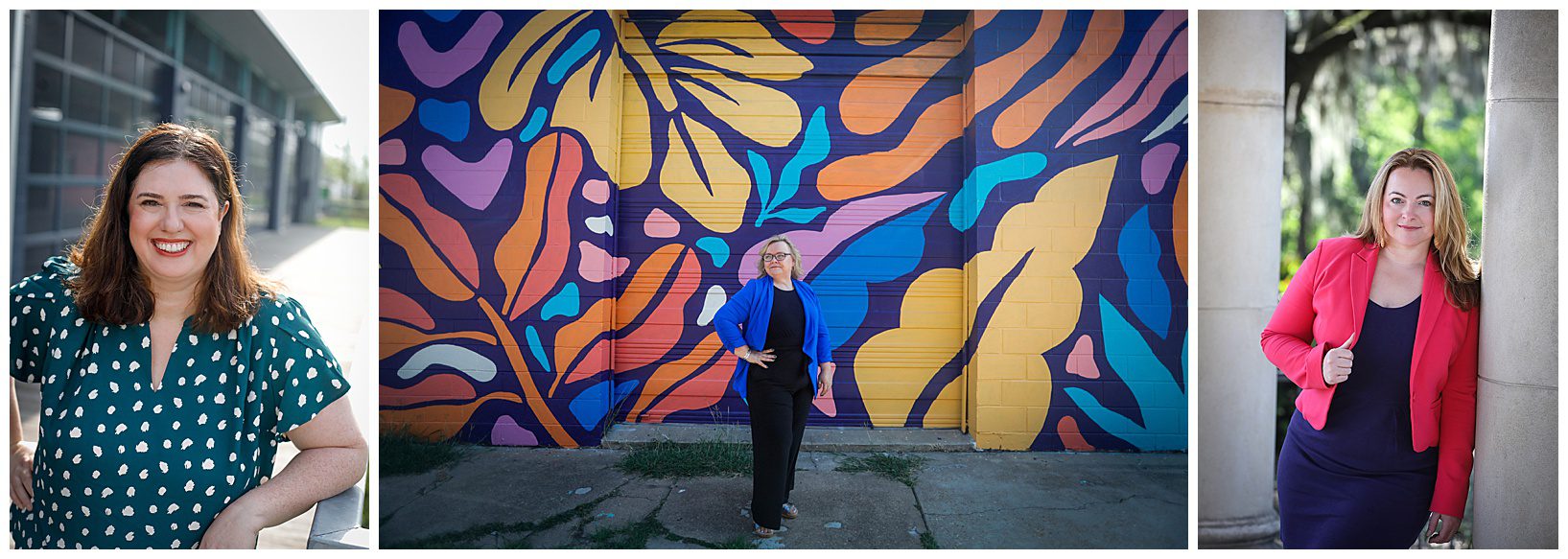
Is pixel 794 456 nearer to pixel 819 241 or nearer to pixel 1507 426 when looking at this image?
pixel 819 241

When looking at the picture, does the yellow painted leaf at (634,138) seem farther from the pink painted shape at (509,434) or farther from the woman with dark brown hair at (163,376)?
the woman with dark brown hair at (163,376)

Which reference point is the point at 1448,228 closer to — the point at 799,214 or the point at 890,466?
the point at 890,466

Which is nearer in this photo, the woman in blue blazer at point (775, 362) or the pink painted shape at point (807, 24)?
the woman in blue blazer at point (775, 362)

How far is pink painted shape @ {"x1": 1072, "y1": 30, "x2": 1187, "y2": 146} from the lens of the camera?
14.1ft

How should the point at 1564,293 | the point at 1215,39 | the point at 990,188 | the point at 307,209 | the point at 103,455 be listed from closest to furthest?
1. the point at 103,455
2. the point at 1564,293
3. the point at 1215,39
4. the point at 990,188
5. the point at 307,209

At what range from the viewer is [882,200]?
4.53m

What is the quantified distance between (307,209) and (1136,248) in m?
22.8

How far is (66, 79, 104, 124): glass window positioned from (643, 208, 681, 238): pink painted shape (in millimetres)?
6759

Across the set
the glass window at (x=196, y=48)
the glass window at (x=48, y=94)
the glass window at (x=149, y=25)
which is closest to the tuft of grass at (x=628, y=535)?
the glass window at (x=48, y=94)

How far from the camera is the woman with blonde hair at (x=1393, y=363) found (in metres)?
2.32

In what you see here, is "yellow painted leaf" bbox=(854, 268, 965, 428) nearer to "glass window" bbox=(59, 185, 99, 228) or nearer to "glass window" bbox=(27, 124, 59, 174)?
"glass window" bbox=(27, 124, 59, 174)

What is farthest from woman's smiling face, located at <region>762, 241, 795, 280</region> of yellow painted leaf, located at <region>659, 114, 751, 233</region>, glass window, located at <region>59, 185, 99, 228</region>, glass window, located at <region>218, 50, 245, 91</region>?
glass window, located at <region>218, 50, 245, 91</region>

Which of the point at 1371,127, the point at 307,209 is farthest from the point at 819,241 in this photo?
the point at 307,209

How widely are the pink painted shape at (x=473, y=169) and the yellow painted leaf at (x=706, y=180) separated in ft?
2.95
